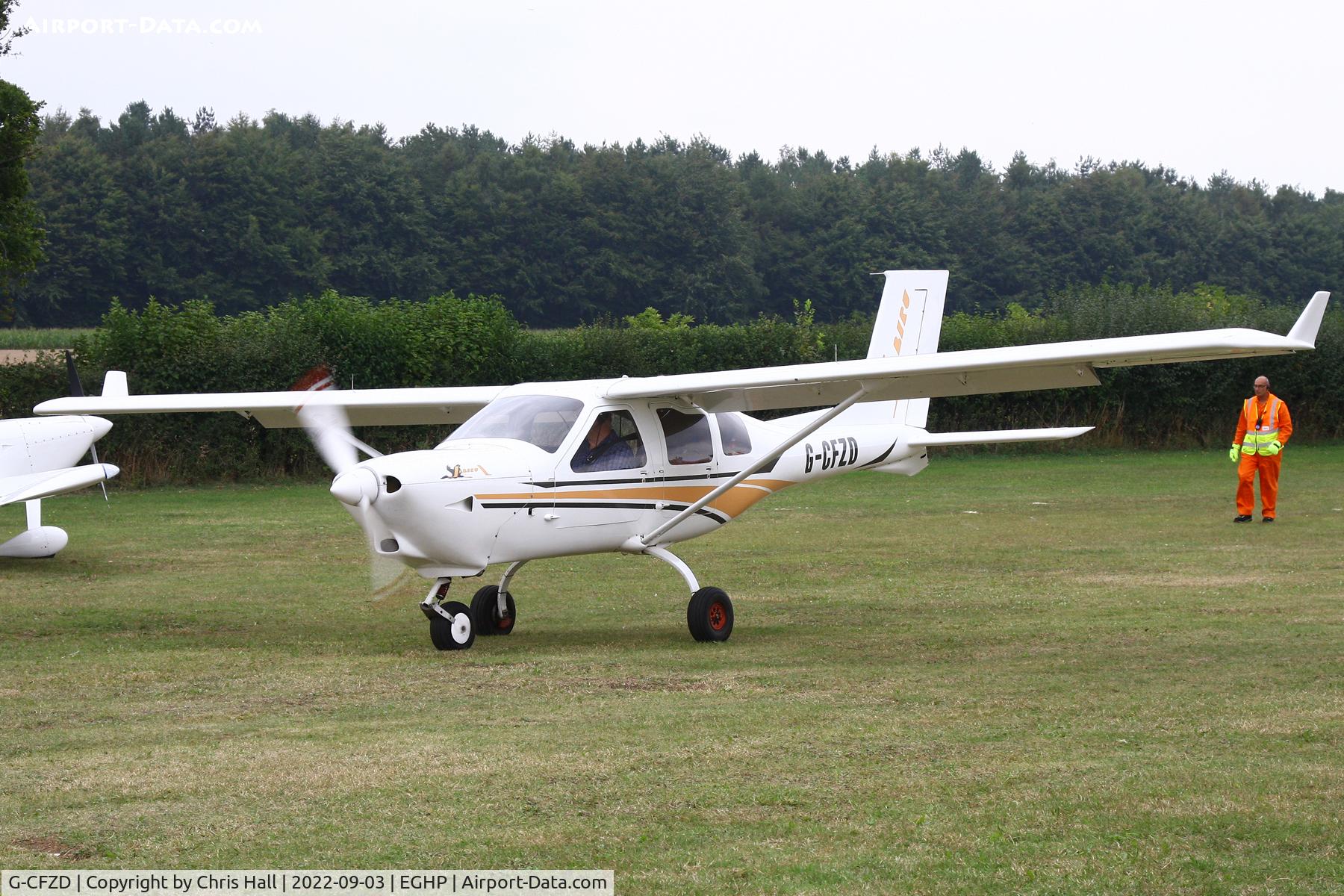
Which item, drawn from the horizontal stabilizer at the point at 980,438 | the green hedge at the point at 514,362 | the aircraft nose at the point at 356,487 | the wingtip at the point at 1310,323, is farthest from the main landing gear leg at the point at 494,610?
the green hedge at the point at 514,362

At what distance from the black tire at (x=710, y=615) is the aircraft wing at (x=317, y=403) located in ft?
8.85

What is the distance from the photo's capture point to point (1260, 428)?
19.1 m

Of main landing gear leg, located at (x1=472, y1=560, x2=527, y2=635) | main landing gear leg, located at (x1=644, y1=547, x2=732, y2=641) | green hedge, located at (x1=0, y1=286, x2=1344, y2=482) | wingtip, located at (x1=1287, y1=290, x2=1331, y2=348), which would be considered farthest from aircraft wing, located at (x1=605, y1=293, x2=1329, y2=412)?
green hedge, located at (x1=0, y1=286, x2=1344, y2=482)

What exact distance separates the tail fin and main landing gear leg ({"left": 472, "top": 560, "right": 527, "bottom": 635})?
452 cm

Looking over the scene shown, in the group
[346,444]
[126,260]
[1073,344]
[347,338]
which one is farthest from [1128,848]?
[126,260]

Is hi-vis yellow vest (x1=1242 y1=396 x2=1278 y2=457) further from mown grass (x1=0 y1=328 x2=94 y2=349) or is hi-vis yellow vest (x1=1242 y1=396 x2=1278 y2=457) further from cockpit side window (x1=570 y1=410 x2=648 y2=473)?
mown grass (x1=0 y1=328 x2=94 y2=349)

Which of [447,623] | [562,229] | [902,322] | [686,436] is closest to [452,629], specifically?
[447,623]

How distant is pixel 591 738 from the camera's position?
714 cm

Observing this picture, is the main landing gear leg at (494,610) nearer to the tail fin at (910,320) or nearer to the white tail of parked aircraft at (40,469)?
the tail fin at (910,320)

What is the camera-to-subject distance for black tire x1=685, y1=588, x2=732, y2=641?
10812mm

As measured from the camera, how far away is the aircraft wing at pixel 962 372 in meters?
8.97

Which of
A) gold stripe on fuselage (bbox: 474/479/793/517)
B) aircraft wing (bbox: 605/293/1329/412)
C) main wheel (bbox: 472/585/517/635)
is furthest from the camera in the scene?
main wheel (bbox: 472/585/517/635)

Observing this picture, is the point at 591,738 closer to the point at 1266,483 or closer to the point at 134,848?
the point at 134,848

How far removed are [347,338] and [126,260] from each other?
37895 millimetres
